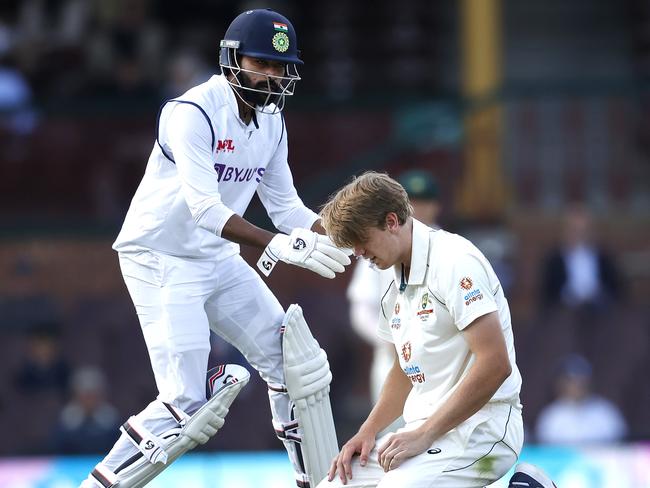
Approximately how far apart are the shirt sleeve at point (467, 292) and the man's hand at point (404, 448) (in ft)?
1.16

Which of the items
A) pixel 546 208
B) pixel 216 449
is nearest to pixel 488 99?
pixel 546 208

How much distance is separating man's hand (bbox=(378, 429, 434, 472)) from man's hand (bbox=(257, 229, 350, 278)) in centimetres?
64

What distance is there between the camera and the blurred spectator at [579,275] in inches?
344

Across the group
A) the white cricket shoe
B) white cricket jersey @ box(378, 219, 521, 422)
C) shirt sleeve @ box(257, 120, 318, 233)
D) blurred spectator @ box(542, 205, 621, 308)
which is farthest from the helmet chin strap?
blurred spectator @ box(542, 205, 621, 308)

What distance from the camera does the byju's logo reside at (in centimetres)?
457

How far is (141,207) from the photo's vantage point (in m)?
4.66

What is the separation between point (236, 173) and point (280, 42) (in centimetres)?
51

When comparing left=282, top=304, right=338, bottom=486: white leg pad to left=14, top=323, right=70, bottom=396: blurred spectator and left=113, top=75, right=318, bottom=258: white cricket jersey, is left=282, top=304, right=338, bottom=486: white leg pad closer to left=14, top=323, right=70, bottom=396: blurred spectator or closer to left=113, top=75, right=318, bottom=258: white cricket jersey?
left=113, top=75, right=318, bottom=258: white cricket jersey

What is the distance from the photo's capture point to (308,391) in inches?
185

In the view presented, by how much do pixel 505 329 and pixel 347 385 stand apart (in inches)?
205

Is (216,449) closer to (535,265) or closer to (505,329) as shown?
(535,265)

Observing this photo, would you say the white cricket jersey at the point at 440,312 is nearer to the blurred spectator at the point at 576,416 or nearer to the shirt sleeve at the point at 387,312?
the shirt sleeve at the point at 387,312

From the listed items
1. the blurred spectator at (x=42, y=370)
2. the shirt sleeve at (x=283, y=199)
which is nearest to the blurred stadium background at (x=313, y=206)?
the blurred spectator at (x=42, y=370)

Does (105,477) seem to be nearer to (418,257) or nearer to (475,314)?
(418,257)
